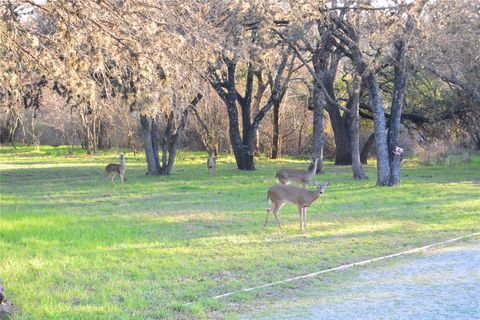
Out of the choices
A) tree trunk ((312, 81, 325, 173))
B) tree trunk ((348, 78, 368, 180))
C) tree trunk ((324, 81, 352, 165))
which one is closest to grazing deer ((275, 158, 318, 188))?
tree trunk ((348, 78, 368, 180))

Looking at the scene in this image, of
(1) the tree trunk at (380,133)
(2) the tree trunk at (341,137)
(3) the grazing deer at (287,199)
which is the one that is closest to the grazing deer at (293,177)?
(1) the tree trunk at (380,133)

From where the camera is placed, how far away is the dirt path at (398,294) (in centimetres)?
765

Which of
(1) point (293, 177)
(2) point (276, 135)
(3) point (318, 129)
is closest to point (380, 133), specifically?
(1) point (293, 177)

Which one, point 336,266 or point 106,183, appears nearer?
point 336,266

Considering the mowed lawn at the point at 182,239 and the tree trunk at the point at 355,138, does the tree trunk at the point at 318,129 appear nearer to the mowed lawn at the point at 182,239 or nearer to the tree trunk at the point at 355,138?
the tree trunk at the point at 355,138

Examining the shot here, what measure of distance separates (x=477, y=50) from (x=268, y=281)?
21.3 m

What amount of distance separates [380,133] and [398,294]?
1587 centimetres

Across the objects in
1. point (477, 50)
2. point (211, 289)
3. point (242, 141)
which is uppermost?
point (477, 50)

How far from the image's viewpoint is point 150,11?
9281mm

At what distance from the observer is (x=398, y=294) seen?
8.58 meters

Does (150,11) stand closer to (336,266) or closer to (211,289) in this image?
(211,289)

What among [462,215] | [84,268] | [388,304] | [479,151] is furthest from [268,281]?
[479,151]

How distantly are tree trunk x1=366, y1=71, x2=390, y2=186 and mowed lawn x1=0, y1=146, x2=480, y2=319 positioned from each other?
0.69 metres

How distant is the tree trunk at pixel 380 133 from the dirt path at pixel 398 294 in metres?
13.0
